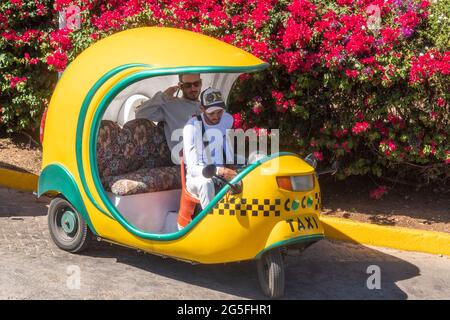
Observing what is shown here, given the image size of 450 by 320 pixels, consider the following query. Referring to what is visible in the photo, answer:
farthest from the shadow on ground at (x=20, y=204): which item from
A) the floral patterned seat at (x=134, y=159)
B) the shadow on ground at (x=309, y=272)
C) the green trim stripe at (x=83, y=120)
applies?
the green trim stripe at (x=83, y=120)

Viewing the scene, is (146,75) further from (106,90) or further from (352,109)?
(352,109)

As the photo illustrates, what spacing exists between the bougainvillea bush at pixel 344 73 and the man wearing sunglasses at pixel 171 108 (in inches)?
34.6

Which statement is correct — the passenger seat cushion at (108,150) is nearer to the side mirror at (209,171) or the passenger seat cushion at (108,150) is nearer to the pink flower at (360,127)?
the side mirror at (209,171)

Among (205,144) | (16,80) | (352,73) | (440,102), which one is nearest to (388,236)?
(440,102)

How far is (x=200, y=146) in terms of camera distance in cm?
597

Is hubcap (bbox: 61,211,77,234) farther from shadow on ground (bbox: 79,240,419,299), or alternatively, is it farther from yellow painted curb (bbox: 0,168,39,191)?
yellow painted curb (bbox: 0,168,39,191)

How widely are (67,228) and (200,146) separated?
151cm

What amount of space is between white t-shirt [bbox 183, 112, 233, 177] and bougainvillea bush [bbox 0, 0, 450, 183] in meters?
1.39

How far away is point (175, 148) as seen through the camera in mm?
6781

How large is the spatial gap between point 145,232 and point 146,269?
1.60ft

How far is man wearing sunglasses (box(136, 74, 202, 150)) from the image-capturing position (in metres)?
6.76

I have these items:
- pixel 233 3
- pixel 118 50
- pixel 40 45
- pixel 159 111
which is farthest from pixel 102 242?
pixel 40 45

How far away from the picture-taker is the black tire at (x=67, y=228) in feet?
21.3

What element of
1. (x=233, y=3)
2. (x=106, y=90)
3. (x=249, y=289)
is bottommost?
(x=249, y=289)
